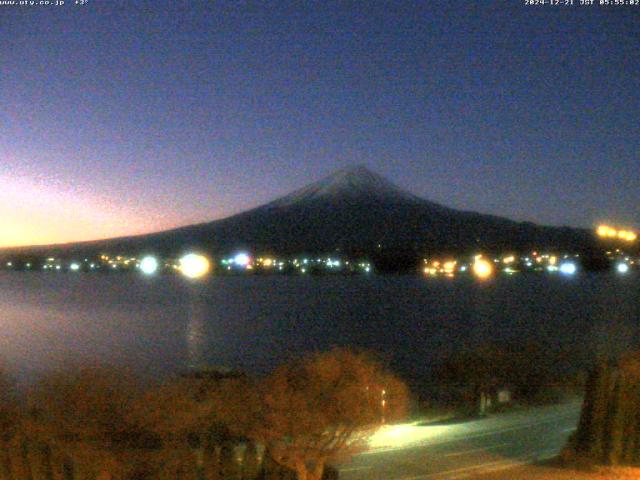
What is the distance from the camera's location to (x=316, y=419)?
7863mm

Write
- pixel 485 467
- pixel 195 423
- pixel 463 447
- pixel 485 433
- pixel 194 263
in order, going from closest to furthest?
pixel 195 423 < pixel 485 467 < pixel 463 447 < pixel 485 433 < pixel 194 263

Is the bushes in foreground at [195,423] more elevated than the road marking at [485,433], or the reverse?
the bushes in foreground at [195,423]

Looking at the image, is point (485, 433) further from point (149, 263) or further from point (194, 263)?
point (149, 263)

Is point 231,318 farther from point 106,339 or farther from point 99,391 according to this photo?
point 99,391

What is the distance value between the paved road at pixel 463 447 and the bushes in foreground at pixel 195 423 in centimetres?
229

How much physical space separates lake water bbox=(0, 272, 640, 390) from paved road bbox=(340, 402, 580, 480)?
19.5 ft

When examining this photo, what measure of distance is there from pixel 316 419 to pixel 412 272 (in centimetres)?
9660

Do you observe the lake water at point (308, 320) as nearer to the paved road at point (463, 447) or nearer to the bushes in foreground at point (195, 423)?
the paved road at point (463, 447)

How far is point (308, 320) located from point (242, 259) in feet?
149

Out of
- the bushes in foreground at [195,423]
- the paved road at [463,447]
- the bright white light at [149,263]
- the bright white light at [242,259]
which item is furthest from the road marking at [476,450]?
the bright white light at [149,263]

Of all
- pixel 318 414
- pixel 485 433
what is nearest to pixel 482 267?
pixel 485 433

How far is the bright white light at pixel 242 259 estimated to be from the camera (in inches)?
4254

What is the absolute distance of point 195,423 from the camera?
804cm

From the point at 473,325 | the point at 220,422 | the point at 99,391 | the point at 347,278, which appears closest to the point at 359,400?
the point at 220,422
